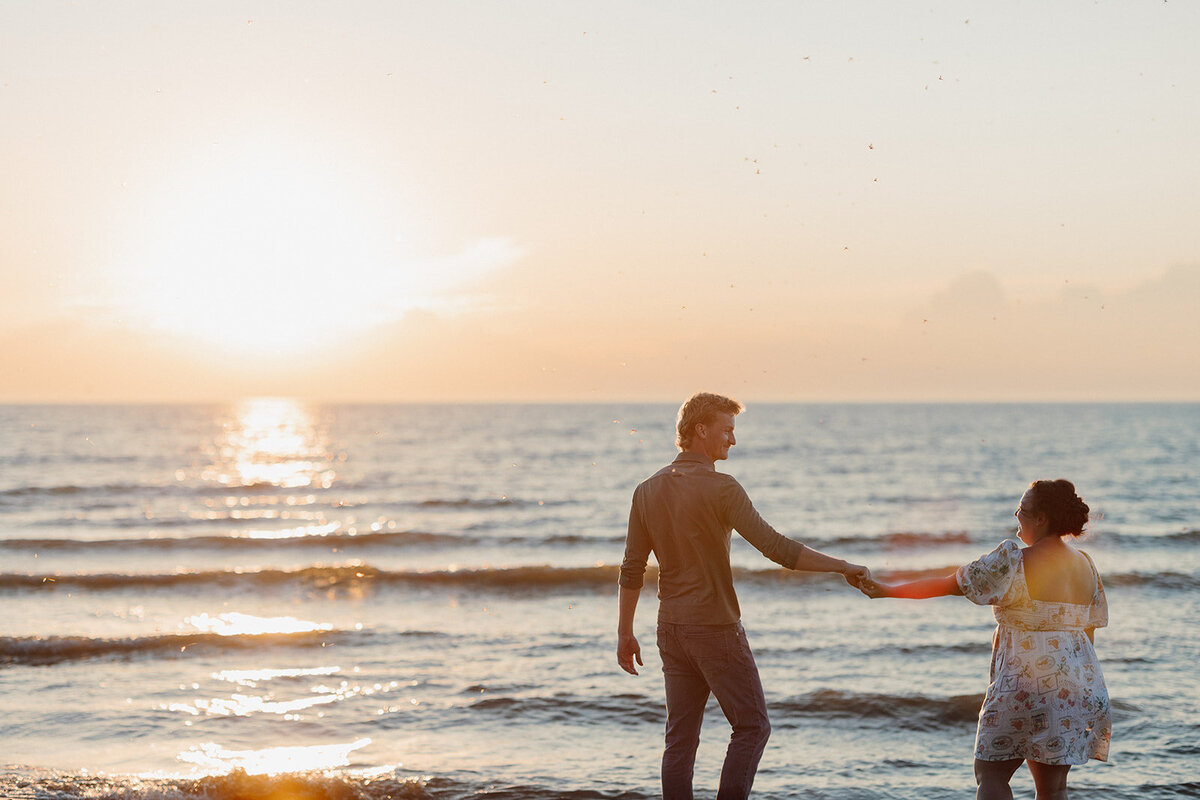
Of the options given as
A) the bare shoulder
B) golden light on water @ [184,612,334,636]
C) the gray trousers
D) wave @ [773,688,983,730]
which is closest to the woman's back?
the bare shoulder

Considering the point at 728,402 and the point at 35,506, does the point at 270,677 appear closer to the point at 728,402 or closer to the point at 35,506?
the point at 728,402

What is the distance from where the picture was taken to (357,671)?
33.7 feet

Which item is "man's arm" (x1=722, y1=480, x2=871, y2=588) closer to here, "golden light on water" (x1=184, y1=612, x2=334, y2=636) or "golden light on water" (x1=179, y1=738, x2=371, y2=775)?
"golden light on water" (x1=179, y1=738, x2=371, y2=775)

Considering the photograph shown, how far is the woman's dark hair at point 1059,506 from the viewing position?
172 inches

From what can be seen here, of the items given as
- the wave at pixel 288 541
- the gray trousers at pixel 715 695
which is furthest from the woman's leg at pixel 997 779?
the wave at pixel 288 541

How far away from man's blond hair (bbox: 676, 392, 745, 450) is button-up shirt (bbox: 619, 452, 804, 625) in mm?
104

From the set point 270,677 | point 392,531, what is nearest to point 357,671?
point 270,677

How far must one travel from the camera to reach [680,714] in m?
4.81

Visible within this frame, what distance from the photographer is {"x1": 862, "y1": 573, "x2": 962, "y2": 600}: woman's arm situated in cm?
443

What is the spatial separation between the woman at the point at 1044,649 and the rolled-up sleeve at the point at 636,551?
54.1 inches

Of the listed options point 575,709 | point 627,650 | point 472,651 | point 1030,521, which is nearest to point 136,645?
point 472,651

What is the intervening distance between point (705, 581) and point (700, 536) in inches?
8.1

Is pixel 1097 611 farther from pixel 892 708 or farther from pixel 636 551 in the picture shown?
pixel 892 708

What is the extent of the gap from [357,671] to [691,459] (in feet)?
21.8
